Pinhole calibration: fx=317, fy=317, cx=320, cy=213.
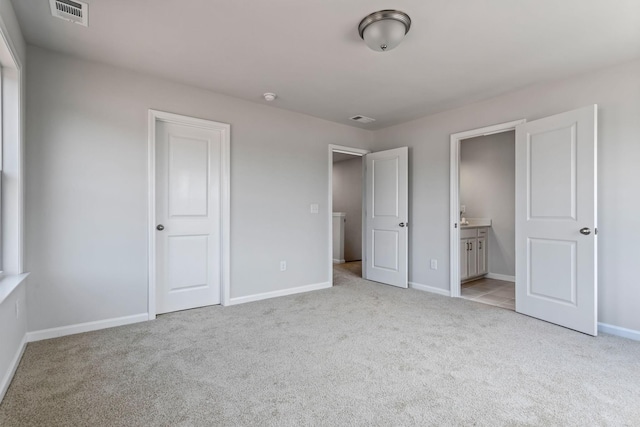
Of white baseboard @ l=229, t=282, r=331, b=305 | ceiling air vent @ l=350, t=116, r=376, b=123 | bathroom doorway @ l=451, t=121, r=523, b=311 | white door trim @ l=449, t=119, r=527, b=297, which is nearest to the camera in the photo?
white baseboard @ l=229, t=282, r=331, b=305

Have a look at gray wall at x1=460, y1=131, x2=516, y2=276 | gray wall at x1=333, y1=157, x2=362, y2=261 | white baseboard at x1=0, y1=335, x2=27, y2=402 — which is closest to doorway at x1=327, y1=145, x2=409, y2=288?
gray wall at x1=460, y1=131, x2=516, y2=276

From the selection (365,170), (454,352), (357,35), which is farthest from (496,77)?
(454,352)

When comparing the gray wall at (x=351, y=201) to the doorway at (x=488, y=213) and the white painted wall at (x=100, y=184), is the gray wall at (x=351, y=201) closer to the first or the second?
the doorway at (x=488, y=213)

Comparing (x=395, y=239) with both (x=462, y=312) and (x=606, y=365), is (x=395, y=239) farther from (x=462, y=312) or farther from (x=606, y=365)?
(x=606, y=365)

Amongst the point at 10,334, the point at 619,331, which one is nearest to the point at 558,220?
the point at 619,331

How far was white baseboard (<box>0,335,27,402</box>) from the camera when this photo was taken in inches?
70.0

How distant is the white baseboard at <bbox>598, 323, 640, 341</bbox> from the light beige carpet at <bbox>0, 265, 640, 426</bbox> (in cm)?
12

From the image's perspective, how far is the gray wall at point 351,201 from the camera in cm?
700

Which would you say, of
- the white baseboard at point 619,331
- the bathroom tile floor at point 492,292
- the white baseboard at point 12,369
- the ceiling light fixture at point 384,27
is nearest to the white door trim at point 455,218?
the bathroom tile floor at point 492,292

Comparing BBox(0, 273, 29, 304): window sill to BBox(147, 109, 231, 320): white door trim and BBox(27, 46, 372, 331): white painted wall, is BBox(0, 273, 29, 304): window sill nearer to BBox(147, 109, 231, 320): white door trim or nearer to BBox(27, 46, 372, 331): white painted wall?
BBox(27, 46, 372, 331): white painted wall

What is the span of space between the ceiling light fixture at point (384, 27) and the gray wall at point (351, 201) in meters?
4.75

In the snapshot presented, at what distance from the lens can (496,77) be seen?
304 cm

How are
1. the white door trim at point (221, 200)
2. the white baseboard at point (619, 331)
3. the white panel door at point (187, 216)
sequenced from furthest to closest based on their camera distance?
the white panel door at point (187, 216) → the white door trim at point (221, 200) → the white baseboard at point (619, 331)

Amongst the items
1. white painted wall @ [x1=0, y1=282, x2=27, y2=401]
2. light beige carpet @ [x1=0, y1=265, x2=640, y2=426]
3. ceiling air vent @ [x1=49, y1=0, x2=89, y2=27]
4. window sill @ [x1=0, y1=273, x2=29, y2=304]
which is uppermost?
ceiling air vent @ [x1=49, y1=0, x2=89, y2=27]
